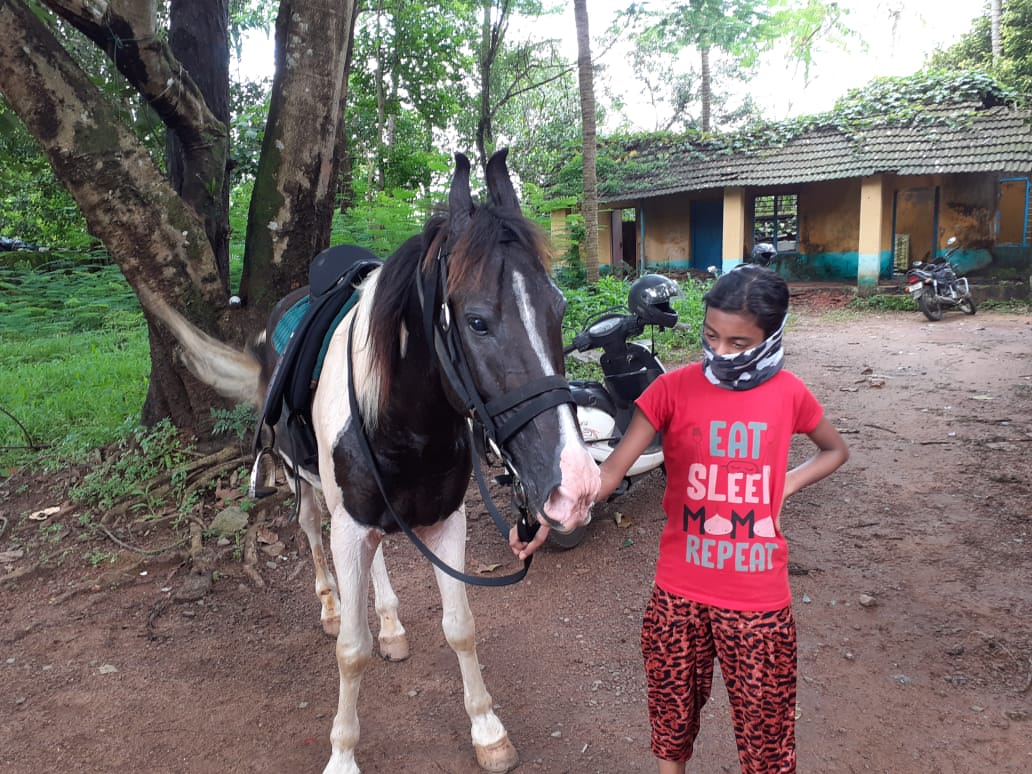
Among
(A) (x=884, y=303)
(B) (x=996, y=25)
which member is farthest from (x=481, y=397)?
(B) (x=996, y=25)

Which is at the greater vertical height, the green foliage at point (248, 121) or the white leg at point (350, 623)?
the green foliage at point (248, 121)

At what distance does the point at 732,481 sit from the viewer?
71.2 inches

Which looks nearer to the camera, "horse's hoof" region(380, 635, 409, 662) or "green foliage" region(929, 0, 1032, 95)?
"horse's hoof" region(380, 635, 409, 662)

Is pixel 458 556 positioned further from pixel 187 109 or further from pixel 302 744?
pixel 187 109

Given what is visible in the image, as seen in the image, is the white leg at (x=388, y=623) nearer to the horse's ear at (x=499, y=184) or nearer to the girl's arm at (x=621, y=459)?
the girl's arm at (x=621, y=459)

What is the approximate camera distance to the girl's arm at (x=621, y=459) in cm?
182

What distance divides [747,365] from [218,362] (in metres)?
3.50

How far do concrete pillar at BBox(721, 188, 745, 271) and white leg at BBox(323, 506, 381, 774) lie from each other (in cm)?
1442

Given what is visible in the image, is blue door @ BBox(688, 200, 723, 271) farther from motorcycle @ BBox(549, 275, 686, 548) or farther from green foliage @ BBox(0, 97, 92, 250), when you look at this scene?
motorcycle @ BBox(549, 275, 686, 548)

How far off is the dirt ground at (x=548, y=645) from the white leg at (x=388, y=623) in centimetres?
7

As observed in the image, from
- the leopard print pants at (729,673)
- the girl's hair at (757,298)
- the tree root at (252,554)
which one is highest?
the girl's hair at (757,298)

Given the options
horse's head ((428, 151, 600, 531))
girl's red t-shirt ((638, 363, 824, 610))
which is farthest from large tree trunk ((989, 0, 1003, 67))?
horse's head ((428, 151, 600, 531))

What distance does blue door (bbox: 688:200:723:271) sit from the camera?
1695 cm

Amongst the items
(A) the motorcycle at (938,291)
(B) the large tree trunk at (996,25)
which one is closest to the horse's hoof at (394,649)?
(A) the motorcycle at (938,291)
